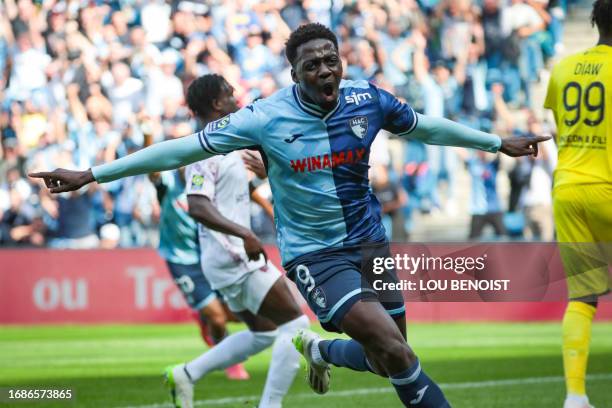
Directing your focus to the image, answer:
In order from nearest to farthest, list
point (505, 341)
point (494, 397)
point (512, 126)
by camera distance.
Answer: point (494, 397), point (505, 341), point (512, 126)

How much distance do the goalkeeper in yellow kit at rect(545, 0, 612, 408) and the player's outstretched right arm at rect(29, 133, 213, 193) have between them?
2.65 metres

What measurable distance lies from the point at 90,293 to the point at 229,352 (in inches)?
400

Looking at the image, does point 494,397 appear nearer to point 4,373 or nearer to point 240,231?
point 240,231

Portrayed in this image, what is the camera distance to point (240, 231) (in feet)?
26.9

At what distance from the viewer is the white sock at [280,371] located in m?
8.34

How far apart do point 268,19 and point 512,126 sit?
200 inches

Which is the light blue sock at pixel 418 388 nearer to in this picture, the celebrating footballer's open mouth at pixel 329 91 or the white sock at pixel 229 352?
the celebrating footballer's open mouth at pixel 329 91

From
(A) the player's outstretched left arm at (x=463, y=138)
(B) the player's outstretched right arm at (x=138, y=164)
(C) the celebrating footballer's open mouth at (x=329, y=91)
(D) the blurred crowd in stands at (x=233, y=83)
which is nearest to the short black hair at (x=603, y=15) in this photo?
(A) the player's outstretched left arm at (x=463, y=138)

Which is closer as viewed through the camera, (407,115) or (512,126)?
(407,115)

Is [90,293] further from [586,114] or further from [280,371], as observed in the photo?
[586,114]

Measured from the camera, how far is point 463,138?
283 inches

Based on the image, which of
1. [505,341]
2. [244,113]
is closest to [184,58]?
[505,341]

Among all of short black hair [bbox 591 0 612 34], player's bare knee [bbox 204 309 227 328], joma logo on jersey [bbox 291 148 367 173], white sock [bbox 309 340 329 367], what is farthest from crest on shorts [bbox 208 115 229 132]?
player's bare knee [bbox 204 309 227 328]

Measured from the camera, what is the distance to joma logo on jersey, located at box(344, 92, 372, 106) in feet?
22.9
